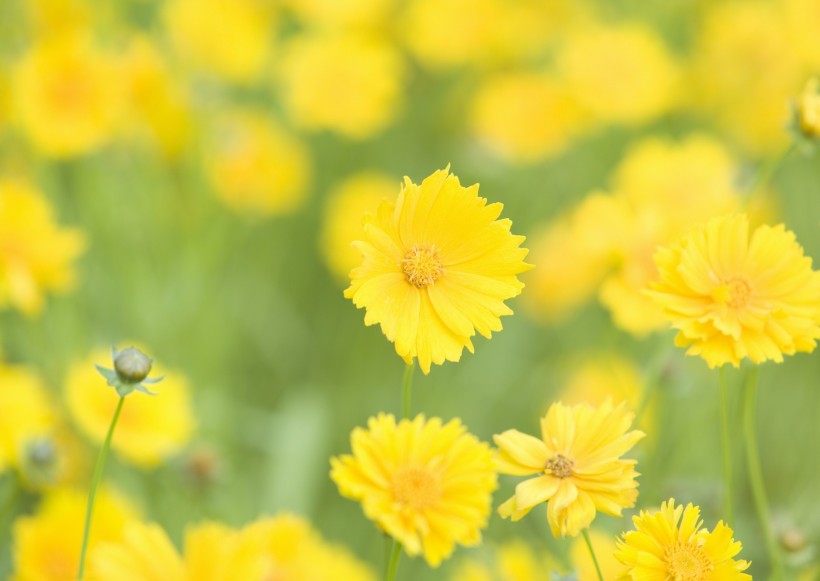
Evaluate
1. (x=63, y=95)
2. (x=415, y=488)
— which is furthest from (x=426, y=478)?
(x=63, y=95)

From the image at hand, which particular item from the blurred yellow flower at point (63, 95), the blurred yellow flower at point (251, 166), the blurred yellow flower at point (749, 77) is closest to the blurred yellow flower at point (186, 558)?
the blurred yellow flower at point (63, 95)

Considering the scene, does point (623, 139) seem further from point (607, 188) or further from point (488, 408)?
point (488, 408)

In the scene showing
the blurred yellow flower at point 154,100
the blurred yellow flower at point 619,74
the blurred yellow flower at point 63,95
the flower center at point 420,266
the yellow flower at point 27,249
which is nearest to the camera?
the flower center at point 420,266

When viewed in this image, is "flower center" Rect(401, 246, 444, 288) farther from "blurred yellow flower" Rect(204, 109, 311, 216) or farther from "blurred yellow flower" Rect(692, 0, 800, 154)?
"blurred yellow flower" Rect(692, 0, 800, 154)

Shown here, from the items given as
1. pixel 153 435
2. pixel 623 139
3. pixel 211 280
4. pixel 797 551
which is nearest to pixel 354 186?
pixel 211 280

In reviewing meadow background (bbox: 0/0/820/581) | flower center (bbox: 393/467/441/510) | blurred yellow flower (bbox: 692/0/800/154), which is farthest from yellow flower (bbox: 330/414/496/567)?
blurred yellow flower (bbox: 692/0/800/154)

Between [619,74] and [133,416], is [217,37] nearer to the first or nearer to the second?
[619,74]

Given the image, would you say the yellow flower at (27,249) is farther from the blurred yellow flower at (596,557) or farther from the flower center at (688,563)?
the flower center at (688,563)
